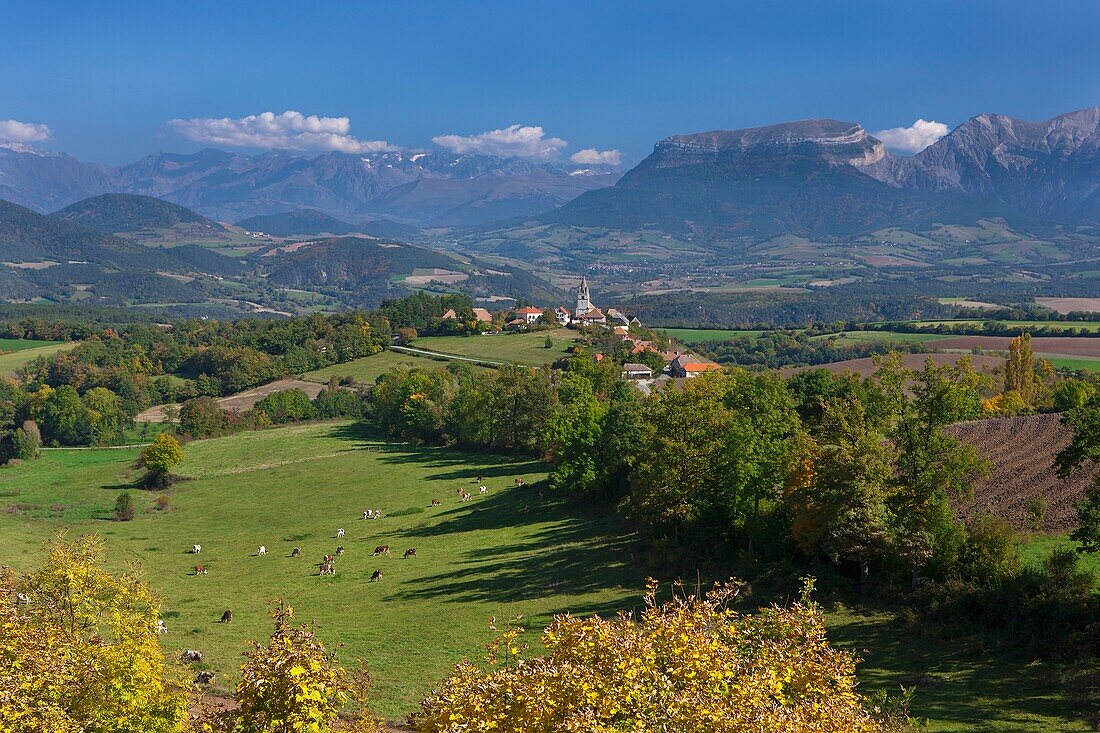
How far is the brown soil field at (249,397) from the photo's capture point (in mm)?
117500

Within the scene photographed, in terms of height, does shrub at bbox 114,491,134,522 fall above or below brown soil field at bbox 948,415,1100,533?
below

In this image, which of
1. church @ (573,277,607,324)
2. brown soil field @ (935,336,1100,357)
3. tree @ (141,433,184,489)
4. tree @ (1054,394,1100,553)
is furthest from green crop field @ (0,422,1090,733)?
brown soil field @ (935,336,1100,357)

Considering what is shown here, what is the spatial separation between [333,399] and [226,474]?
1447 inches

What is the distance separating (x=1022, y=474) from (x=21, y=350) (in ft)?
553

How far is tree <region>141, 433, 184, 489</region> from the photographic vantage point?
7762cm

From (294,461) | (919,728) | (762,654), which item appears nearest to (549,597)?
(919,728)

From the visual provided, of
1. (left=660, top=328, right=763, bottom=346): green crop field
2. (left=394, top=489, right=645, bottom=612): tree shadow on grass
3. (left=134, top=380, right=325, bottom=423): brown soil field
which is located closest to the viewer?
(left=394, top=489, right=645, bottom=612): tree shadow on grass

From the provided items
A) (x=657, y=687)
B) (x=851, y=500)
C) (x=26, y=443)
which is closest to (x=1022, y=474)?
(x=851, y=500)

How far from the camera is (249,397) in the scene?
Result: 123 meters

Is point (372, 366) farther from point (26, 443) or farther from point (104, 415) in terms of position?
point (26, 443)

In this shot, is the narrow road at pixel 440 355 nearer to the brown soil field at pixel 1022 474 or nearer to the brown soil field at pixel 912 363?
the brown soil field at pixel 912 363

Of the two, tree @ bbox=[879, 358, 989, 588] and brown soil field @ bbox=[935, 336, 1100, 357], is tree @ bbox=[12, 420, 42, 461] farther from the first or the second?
brown soil field @ bbox=[935, 336, 1100, 357]

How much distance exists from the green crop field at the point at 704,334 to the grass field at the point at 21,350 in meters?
120

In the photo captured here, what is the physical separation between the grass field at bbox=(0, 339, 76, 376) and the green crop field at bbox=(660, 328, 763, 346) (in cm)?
12010
